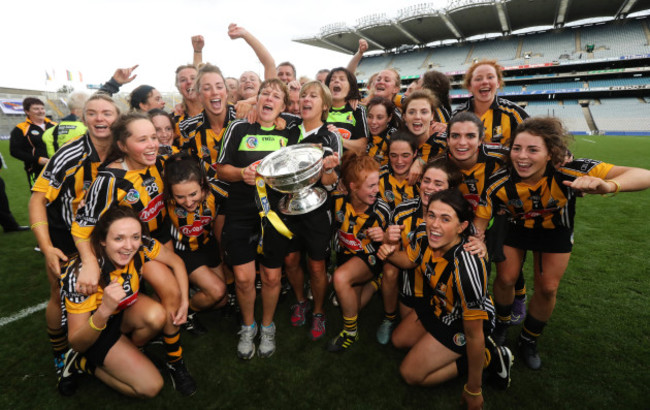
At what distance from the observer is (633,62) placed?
27.1m

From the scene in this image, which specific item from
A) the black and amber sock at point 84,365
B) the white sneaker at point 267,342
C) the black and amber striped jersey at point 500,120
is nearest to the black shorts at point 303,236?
the white sneaker at point 267,342

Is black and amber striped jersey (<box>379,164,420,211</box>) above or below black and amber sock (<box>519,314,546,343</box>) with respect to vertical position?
above

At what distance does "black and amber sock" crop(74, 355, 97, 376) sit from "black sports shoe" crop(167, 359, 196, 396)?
0.47 meters

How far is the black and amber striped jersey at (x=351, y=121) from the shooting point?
9.76 ft

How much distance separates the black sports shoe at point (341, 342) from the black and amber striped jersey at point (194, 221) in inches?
55.3

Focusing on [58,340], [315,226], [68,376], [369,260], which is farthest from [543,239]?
[58,340]

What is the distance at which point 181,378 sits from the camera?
2145 mm

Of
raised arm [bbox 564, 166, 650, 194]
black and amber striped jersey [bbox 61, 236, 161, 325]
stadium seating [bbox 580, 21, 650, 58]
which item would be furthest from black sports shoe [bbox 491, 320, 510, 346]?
stadium seating [bbox 580, 21, 650, 58]

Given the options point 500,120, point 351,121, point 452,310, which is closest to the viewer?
point 452,310

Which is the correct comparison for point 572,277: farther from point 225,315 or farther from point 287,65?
point 287,65

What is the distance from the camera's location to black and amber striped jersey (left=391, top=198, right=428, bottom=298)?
96.2 inches

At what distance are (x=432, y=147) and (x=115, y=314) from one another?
2.89 meters

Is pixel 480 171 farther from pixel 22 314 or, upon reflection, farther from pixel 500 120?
pixel 22 314

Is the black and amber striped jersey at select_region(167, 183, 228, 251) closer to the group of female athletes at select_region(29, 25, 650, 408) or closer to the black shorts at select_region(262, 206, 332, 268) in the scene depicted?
the group of female athletes at select_region(29, 25, 650, 408)
